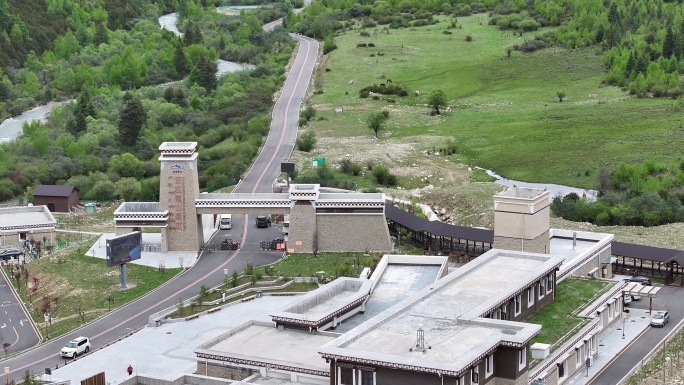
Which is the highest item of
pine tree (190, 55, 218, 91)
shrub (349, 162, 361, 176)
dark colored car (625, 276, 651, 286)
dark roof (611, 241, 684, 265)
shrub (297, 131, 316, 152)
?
pine tree (190, 55, 218, 91)

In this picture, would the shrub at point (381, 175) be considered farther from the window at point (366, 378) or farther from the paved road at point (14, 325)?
the window at point (366, 378)

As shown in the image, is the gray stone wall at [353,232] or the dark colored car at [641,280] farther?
the gray stone wall at [353,232]

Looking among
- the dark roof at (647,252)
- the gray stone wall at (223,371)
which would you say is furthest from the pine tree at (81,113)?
the gray stone wall at (223,371)

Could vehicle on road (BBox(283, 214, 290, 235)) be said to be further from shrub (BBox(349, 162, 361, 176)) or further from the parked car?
the parked car

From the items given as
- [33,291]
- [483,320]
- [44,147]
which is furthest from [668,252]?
[44,147]

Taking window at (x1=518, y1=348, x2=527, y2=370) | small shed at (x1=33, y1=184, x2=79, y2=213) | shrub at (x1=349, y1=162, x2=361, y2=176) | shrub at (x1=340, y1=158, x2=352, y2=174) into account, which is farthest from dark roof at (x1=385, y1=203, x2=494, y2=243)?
window at (x1=518, y1=348, x2=527, y2=370)

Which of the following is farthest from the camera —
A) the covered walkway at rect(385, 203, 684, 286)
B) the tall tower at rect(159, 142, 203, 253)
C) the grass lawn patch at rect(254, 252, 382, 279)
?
the tall tower at rect(159, 142, 203, 253)

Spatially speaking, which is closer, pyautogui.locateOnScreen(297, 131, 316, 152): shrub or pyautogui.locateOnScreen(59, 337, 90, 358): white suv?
pyautogui.locateOnScreen(59, 337, 90, 358): white suv

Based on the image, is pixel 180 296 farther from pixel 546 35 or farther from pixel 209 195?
pixel 546 35
